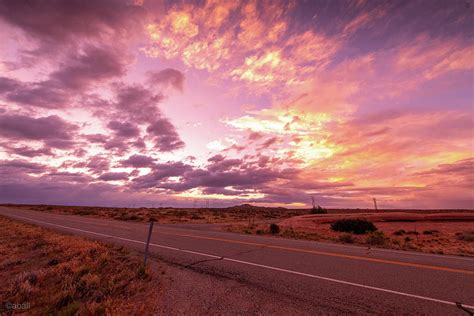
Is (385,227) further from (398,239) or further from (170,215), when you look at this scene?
(170,215)

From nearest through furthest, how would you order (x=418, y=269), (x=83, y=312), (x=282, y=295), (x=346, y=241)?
(x=83, y=312), (x=282, y=295), (x=418, y=269), (x=346, y=241)

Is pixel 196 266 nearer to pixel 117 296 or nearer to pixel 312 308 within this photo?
pixel 117 296

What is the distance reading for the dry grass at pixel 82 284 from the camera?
524cm

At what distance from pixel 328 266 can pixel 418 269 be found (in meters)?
2.84

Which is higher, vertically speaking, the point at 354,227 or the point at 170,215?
the point at 170,215

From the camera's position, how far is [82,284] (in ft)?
21.7

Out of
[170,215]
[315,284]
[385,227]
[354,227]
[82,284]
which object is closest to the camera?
[315,284]

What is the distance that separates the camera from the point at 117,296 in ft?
19.0

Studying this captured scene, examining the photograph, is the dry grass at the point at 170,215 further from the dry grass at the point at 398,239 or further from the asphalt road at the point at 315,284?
the asphalt road at the point at 315,284

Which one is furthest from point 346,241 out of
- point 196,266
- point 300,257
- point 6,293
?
point 6,293

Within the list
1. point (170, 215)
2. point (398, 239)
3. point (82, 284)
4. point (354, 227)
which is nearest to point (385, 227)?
point (354, 227)

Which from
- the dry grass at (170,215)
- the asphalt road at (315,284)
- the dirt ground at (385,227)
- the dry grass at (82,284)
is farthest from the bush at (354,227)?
the dry grass at (82,284)

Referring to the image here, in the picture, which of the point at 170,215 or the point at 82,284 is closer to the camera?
the point at 82,284

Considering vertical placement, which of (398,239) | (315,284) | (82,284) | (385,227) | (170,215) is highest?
(170,215)
